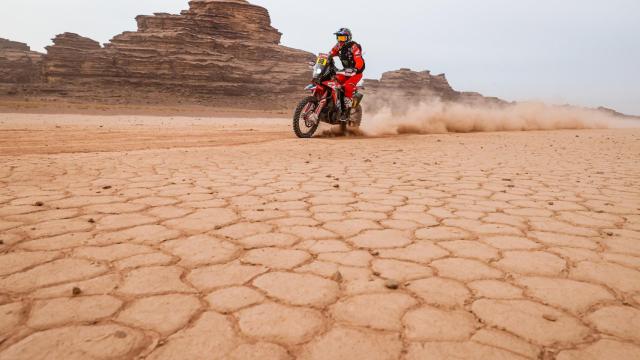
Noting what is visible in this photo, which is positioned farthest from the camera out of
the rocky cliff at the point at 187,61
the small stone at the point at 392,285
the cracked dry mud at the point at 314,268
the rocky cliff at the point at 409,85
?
the rocky cliff at the point at 409,85

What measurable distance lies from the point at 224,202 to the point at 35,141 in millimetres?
4822

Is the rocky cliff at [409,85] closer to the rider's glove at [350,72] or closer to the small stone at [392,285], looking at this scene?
the rider's glove at [350,72]

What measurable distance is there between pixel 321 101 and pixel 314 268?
5.66 metres

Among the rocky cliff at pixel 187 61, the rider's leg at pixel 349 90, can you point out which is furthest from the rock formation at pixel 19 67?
the rider's leg at pixel 349 90

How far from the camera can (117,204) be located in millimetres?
2551

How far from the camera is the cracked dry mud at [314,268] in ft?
3.64

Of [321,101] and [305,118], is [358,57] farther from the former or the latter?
[305,118]

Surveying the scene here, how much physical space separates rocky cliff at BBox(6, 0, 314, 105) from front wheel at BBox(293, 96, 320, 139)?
1187 inches

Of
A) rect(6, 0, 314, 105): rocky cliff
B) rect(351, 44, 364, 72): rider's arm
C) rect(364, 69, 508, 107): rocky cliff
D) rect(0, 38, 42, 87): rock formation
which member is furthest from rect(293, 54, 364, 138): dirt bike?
rect(364, 69, 508, 107): rocky cliff

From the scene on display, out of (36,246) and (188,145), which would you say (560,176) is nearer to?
(36,246)

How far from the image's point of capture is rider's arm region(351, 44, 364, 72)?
23.6 ft

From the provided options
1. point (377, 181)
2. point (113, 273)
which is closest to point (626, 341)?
point (113, 273)

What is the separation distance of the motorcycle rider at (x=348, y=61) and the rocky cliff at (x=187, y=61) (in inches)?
1194

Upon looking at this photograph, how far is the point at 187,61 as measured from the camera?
3672 centimetres
